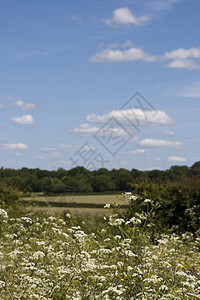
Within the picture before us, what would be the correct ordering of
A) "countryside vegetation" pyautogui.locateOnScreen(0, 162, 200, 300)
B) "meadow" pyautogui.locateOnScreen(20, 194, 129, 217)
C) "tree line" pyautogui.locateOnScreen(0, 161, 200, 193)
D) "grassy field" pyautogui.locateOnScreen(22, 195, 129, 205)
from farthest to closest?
1. "tree line" pyautogui.locateOnScreen(0, 161, 200, 193)
2. "grassy field" pyautogui.locateOnScreen(22, 195, 129, 205)
3. "meadow" pyautogui.locateOnScreen(20, 194, 129, 217)
4. "countryside vegetation" pyautogui.locateOnScreen(0, 162, 200, 300)

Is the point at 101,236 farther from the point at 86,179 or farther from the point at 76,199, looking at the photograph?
the point at 86,179

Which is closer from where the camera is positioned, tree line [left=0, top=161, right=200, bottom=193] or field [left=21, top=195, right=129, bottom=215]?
field [left=21, top=195, right=129, bottom=215]

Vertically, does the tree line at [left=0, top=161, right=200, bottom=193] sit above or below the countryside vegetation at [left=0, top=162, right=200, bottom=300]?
above

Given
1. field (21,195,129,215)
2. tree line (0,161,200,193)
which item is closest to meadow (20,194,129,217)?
field (21,195,129,215)

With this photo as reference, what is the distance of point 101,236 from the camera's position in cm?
853

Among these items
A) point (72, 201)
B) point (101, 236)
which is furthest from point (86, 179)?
point (101, 236)

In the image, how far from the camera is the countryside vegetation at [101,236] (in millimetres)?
4719

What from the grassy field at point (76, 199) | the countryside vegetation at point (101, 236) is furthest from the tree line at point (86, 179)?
the grassy field at point (76, 199)

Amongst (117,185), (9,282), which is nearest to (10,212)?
(117,185)

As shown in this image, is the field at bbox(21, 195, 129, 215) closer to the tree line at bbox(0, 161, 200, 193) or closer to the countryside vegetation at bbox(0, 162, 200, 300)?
the countryside vegetation at bbox(0, 162, 200, 300)

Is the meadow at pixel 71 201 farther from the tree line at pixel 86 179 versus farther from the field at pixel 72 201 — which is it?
the tree line at pixel 86 179

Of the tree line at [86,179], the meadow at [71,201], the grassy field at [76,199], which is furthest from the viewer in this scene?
the tree line at [86,179]

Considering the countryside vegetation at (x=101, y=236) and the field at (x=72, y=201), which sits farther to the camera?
the field at (x=72, y=201)

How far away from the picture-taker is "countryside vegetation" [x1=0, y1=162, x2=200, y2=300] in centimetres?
472
